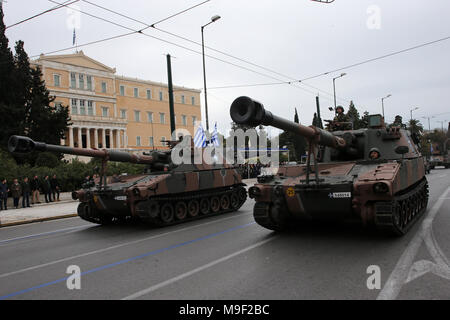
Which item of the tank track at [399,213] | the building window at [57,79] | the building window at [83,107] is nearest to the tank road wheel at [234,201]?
the tank track at [399,213]

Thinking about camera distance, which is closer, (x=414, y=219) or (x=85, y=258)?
(x=85, y=258)

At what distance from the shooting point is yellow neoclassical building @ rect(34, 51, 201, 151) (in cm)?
6006

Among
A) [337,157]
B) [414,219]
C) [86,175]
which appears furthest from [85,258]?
[86,175]

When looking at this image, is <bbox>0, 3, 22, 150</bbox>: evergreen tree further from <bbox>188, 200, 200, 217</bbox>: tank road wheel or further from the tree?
<bbox>188, 200, 200, 217</bbox>: tank road wheel

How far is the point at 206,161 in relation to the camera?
512 inches

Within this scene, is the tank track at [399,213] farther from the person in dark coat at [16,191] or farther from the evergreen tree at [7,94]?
the evergreen tree at [7,94]

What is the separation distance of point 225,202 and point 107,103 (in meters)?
58.2

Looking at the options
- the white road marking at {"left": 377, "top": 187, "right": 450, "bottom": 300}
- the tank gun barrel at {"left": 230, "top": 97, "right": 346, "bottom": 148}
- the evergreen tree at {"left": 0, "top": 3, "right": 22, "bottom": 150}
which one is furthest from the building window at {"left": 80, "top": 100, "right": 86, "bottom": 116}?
the white road marking at {"left": 377, "top": 187, "right": 450, "bottom": 300}

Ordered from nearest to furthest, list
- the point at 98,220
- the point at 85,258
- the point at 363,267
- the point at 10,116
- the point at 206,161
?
1. the point at 363,267
2. the point at 85,258
3. the point at 98,220
4. the point at 206,161
5. the point at 10,116

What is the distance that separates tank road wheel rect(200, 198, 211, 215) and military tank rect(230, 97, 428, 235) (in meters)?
3.86

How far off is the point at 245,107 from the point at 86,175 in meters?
20.6
